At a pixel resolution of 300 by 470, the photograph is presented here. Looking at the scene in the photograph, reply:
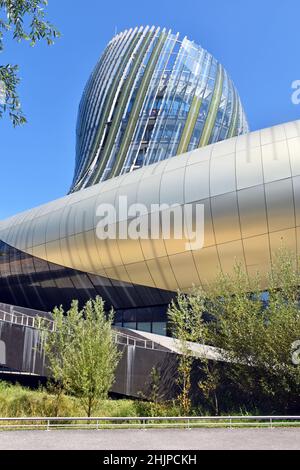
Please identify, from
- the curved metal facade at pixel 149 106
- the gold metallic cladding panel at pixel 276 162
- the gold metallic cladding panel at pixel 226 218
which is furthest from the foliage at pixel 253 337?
the curved metal facade at pixel 149 106

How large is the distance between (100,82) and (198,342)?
47785mm

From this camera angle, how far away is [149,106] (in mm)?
50906

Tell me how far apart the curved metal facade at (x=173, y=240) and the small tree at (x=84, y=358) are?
7.75m

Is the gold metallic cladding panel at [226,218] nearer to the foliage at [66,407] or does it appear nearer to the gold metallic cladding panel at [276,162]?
the gold metallic cladding panel at [276,162]

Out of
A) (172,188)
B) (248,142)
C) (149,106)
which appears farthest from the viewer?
(149,106)

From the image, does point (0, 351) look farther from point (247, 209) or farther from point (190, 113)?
point (190, 113)

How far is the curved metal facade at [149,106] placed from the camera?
48.8m

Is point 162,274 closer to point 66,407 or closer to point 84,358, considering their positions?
point 84,358

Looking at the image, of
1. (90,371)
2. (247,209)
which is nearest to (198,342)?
(90,371)

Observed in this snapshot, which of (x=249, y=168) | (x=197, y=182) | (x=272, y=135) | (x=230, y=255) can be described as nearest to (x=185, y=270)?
(x=230, y=255)

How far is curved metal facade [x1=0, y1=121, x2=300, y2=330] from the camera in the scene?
20.5m

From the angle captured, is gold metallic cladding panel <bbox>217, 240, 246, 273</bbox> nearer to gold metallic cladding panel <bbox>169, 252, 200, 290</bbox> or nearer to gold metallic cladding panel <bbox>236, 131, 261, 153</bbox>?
gold metallic cladding panel <bbox>169, 252, 200, 290</bbox>

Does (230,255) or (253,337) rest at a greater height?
(230,255)

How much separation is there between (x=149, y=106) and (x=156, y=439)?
4546 cm
